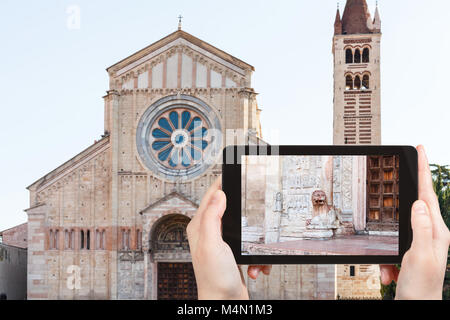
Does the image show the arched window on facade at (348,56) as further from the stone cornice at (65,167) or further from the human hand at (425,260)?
the human hand at (425,260)

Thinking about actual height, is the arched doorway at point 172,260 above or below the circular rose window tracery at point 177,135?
below

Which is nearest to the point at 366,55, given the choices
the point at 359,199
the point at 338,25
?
the point at 338,25

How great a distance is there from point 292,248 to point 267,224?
348mm

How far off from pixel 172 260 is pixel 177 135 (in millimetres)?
4529

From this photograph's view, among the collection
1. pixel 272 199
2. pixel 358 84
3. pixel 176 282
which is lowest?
pixel 176 282

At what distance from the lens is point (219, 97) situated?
20047 mm

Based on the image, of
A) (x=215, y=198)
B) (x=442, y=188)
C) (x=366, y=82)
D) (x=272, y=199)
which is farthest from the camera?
(x=366, y=82)

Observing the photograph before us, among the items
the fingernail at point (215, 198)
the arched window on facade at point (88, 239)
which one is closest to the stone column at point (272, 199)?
the fingernail at point (215, 198)

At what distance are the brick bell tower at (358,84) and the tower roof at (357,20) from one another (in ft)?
0.17

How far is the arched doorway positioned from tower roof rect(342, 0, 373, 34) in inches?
478

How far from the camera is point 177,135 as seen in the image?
66.5 feet

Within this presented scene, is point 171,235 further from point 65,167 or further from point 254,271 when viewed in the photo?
point 254,271

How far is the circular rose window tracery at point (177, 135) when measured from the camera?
20062mm
